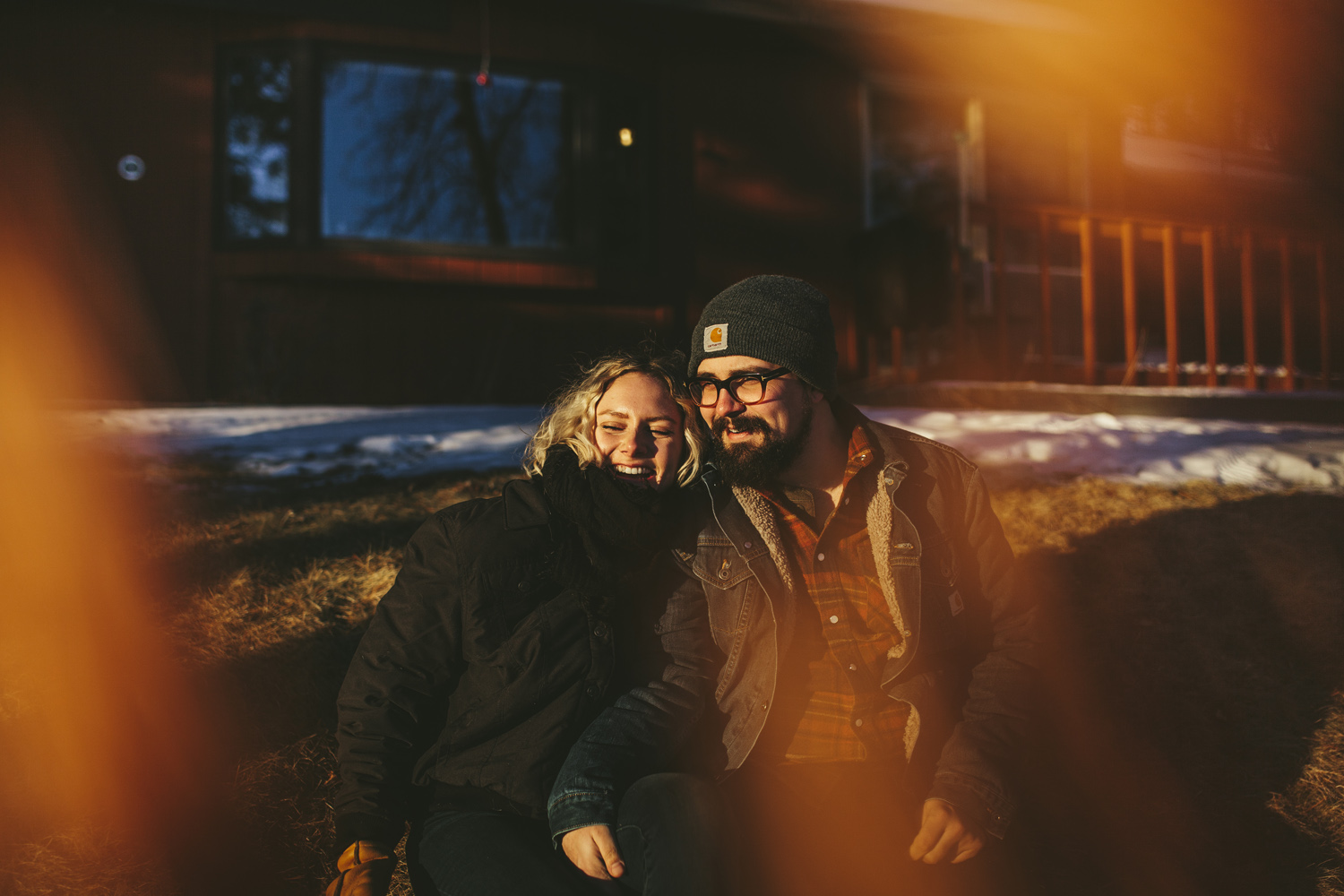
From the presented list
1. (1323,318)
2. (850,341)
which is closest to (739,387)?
(850,341)

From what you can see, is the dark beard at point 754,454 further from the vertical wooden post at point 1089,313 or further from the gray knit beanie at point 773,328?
the vertical wooden post at point 1089,313

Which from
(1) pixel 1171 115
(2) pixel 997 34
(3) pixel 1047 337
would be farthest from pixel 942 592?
(1) pixel 1171 115

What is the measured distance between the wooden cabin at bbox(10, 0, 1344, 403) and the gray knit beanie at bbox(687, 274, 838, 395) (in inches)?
203

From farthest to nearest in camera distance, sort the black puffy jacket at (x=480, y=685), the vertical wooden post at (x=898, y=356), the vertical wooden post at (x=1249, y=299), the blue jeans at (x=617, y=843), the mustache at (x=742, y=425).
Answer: the vertical wooden post at (x=898, y=356), the vertical wooden post at (x=1249, y=299), the mustache at (x=742, y=425), the black puffy jacket at (x=480, y=685), the blue jeans at (x=617, y=843)

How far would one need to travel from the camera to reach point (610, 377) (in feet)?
6.76

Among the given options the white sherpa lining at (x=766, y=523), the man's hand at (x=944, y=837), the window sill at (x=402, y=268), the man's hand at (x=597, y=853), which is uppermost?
the window sill at (x=402, y=268)

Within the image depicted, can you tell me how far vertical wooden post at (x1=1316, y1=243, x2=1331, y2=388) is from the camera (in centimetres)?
688

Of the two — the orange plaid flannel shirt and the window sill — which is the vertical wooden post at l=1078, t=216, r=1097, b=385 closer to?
the window sill

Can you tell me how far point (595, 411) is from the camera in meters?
2.05

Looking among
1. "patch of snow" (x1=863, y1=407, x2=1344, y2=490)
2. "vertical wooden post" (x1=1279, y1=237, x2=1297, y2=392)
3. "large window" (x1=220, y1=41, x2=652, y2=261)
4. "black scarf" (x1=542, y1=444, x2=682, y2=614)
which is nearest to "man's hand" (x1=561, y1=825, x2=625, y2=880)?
"black scarf" (x1=542, y1=444, x2=682, y2=614)

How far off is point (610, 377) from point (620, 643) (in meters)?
0.64

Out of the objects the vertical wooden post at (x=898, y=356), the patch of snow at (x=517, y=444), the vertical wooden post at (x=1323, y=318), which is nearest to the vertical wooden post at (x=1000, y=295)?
the vertical wooden post at (x=898, y=356)

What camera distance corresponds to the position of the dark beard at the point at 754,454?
6.71ft

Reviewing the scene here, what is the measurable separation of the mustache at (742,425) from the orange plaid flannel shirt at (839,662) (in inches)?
9.7
